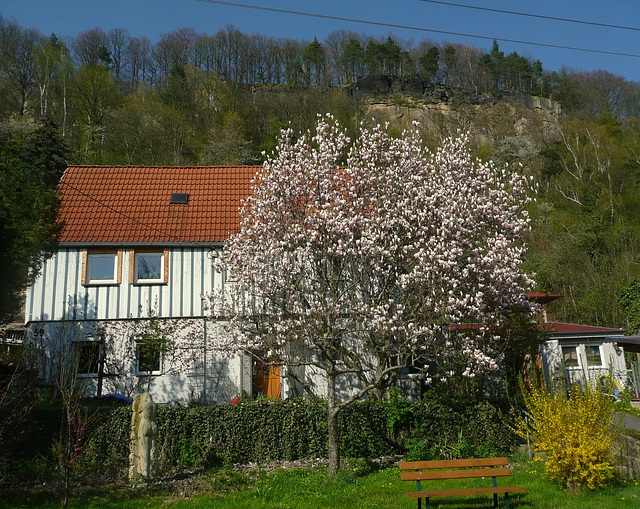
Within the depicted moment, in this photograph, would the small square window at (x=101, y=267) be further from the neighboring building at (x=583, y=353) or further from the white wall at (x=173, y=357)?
the neighboring building at (x=583, y=353)

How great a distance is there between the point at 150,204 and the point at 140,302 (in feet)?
13.1

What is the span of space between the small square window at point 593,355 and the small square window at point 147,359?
51.4ft

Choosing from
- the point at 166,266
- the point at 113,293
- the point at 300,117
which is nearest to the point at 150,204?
the point at 166,266

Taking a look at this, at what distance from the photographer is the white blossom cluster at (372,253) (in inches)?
438

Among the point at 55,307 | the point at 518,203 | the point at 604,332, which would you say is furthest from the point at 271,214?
the point at 604,332

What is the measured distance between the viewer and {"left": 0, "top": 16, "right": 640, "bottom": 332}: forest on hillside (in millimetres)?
28875

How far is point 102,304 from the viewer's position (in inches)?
631

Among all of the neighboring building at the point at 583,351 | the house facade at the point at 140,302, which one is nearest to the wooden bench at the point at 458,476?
the house facade at the point at 140,302

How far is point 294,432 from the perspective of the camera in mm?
11711

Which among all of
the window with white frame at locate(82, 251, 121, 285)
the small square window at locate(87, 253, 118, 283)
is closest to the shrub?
the window with white frame at locate(82, 251, 121, 285)

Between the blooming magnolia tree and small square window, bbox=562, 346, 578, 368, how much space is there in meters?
8.86

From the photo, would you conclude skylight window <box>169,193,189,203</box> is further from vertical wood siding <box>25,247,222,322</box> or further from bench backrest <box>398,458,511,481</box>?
bench backrest <box>398,458,511,481</box>

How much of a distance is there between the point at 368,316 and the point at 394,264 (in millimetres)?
1369

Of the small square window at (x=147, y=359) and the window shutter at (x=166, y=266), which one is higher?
the window shutter at (x=166, y=266)
